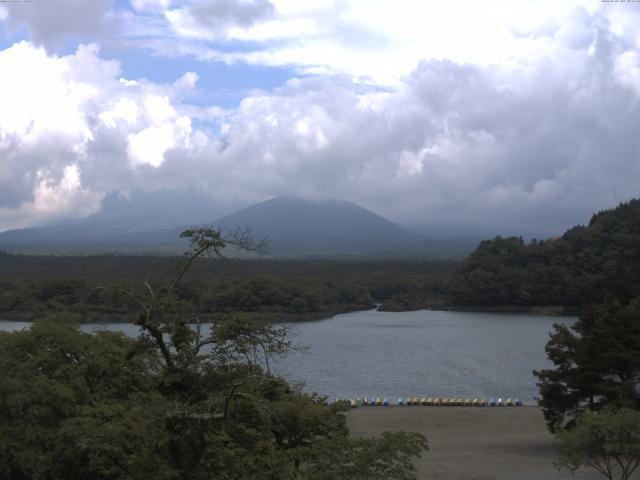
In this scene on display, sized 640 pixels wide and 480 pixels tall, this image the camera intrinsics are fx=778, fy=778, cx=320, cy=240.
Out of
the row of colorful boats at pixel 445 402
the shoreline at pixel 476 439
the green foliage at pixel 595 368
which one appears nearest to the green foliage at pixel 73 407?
the shoreline at pixel 476 439

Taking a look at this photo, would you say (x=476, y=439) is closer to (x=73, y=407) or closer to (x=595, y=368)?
(x=595, y=368)

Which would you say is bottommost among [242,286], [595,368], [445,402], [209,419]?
[445,402]

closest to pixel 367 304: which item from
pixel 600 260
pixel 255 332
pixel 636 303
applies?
pixel 600 260

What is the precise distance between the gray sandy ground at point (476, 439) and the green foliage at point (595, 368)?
1.24m

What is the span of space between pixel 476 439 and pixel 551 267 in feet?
165

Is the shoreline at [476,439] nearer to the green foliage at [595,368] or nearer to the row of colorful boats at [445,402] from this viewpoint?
the row of colorful boats at [445,402]

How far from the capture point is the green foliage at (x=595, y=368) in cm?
1691

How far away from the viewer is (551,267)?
6744 centimetres

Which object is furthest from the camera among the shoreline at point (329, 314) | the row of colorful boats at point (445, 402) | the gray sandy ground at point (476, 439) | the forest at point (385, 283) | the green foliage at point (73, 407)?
the forest at point (385, 283)

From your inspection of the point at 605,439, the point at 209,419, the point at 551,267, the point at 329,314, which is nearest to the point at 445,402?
the point at 605,439

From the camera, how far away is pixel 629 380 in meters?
17.0

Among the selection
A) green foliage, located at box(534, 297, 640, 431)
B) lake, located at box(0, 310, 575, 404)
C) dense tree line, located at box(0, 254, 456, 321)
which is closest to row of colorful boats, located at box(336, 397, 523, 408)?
lake, located at box(0, 310, 575, 404)

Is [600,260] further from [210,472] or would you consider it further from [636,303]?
[210,472]

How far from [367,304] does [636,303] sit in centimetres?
5184
